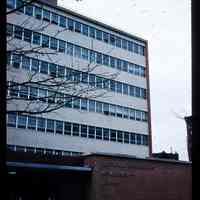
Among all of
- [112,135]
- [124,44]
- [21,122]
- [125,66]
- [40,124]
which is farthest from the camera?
[124,44]

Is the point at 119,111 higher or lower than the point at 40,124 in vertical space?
higher

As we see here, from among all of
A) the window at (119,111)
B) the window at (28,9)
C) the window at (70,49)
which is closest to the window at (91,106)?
the window at (119,111)

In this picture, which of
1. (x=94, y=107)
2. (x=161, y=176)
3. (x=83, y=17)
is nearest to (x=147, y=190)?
(x=161, y=176)

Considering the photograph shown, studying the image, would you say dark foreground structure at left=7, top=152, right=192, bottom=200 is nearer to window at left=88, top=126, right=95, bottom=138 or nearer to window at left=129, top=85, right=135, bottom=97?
window at left=88, top=126, right=95, bottom=138

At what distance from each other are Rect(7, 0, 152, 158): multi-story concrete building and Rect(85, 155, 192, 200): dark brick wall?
10.7m

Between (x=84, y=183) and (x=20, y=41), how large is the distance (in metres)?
17.3

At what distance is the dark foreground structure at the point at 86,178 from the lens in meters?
24.1

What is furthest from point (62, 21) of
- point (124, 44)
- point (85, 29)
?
point (124, 44)

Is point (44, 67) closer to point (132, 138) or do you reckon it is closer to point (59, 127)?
point (59, 127)

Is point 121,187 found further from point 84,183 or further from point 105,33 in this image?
point 105,33

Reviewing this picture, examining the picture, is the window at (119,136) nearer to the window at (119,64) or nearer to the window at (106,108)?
the window at (106,108)

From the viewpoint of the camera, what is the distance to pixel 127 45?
49.2 meters

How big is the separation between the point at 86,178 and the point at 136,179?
420 cm

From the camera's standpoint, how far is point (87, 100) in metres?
42.4
